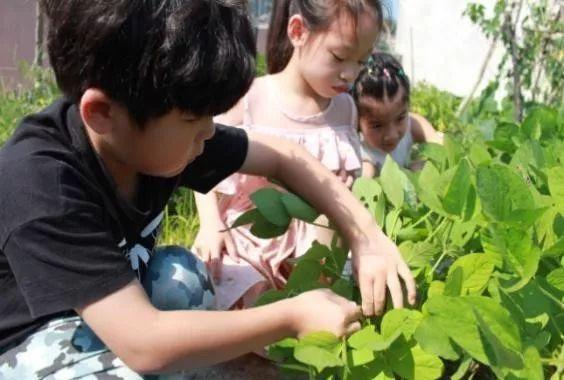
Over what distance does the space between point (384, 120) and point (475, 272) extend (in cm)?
214

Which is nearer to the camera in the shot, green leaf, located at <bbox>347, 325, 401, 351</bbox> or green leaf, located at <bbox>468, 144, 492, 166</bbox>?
green leaf, located at <bbox>347, 325, 401, 351</bbox>

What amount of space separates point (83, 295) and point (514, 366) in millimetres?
676

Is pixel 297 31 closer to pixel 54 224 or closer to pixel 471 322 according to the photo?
pixel 54 224

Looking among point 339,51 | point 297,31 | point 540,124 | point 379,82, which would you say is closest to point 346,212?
point 540,124

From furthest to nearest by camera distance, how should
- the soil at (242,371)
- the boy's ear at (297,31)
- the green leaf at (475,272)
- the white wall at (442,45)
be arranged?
the white wall at (442,45)
the boy's ear at (297,31)
the soil at (242,371)
the green leaf at (475,272)

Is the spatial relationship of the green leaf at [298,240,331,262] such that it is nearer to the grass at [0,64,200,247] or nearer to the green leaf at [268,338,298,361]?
the green leaf at [268,338,298,361]

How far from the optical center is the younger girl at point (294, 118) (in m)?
2.20

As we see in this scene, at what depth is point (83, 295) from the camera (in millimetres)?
1205

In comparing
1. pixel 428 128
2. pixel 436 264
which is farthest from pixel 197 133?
pixel 428 128

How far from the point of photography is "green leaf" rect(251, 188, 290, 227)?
130cm

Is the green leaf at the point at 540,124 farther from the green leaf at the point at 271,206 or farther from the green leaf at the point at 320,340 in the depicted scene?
the green leaf at the point at 320,340

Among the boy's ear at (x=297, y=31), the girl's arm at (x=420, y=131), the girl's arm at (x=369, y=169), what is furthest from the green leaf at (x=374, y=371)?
the girl's arm at (x=420, y=131)

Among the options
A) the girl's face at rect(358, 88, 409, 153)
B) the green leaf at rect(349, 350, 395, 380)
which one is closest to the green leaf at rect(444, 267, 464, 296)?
the green leaf at rect(349, 350, 395, 380)

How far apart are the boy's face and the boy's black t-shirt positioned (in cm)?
9
